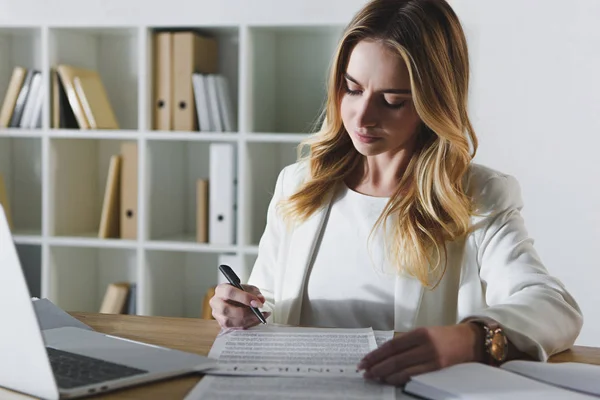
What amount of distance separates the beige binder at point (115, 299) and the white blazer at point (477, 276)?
168cm

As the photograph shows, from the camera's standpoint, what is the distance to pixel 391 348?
110 cm

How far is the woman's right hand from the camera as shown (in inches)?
56.3

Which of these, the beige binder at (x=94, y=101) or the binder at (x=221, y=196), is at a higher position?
the beige binder at (x=94, y=101)

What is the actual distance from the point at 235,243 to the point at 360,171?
1427 millimetres

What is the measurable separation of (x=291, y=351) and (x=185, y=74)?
7.26 feet

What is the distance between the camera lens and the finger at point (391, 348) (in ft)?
3.58

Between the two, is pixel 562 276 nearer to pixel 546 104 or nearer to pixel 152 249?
pixel 546 104

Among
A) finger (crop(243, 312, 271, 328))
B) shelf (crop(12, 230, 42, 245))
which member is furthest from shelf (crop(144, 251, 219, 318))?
finger (crop(243, 312, 271, 328))

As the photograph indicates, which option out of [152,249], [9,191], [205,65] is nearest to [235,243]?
[152,249]

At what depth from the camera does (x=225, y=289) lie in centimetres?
148

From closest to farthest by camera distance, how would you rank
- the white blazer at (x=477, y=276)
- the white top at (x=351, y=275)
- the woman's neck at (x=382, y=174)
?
the white blazer at (x=477, y=276), the white top at (x=351, y=275), the woman's neck at (x=382, y=174)

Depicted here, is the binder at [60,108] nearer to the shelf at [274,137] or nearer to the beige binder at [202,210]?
the beige binder at [202,210]

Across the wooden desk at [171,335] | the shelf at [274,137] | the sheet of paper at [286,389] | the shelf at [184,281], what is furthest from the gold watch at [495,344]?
the shelf at [184,281]

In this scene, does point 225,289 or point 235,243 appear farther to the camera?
point 235,243
